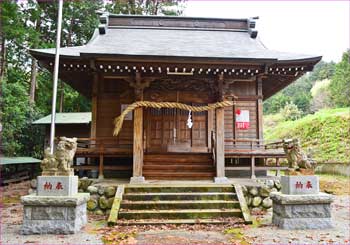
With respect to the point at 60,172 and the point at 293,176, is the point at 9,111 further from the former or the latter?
the point at 293,176

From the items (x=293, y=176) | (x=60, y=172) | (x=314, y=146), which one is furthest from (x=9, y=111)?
(x=314, y=146)

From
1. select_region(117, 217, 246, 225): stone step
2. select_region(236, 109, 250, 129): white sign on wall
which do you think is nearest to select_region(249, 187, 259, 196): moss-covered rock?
select_region(117, 217, 246, 225): stone step

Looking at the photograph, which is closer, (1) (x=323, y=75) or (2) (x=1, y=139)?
(2) (x=1, y=139)

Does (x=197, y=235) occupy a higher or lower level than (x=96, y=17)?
lower

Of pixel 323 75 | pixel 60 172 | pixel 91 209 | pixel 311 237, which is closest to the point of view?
pixel 311 237

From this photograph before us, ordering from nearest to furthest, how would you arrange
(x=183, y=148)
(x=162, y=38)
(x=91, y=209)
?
(x=91, y=209)
(x=183, y=148)
(x=162, y=38)

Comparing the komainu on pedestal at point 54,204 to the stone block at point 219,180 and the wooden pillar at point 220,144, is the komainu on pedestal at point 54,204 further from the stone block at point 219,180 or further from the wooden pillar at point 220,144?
the wooden pillar at point 220,144

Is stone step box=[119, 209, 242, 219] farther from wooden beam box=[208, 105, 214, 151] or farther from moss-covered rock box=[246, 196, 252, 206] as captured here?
wooden beam box=[208, 105, 214, 151]

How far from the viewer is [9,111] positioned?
1256 centimetres

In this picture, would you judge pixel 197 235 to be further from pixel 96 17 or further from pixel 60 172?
pixel 96 17

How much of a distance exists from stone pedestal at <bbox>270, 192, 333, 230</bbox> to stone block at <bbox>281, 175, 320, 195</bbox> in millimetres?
109

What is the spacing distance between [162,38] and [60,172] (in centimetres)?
786

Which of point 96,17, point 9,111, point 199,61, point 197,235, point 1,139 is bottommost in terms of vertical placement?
point 197,235

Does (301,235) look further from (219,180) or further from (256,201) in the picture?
(219,180)
